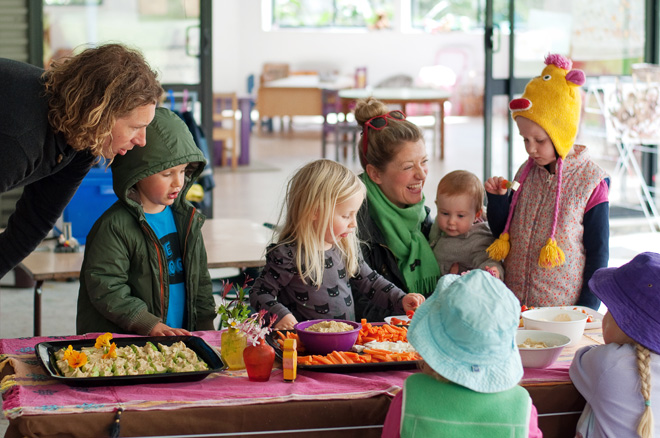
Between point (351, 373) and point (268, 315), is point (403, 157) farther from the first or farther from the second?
point (351, 373)

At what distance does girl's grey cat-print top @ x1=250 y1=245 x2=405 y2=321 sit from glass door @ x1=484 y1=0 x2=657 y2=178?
14.0 ft

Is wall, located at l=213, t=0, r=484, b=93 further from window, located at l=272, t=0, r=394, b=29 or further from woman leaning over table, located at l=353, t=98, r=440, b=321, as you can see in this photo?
woman leaning over table, located at l=353, t=98, r=440, b=321

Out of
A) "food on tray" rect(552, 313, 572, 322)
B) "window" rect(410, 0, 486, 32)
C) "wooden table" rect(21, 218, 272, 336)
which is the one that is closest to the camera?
"food on tray" rect(552, 313, 572, 322)

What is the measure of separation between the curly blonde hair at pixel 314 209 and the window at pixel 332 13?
12693mm

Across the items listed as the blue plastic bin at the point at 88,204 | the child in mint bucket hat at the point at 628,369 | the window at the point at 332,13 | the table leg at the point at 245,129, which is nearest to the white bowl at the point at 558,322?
the child in mint bucket hat at the point at 628,369

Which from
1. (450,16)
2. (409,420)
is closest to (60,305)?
(409,420)

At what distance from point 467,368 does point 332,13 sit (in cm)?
1392

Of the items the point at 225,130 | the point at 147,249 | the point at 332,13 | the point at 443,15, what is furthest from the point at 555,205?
the point at 443,15

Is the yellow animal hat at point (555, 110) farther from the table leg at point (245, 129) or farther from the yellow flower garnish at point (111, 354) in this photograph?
the table leg at point (245, 129)

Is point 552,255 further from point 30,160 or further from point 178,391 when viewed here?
point 30,160

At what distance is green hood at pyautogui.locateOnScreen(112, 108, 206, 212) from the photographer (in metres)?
2.42

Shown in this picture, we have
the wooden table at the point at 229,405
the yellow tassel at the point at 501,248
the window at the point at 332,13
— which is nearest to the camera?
the wooden table at the point at 229,405

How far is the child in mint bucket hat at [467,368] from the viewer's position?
61.9 inches

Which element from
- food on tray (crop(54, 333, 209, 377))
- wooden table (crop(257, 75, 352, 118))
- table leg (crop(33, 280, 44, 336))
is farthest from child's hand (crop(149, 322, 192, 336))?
wooden table (crop(257, 75, 352, 118))
